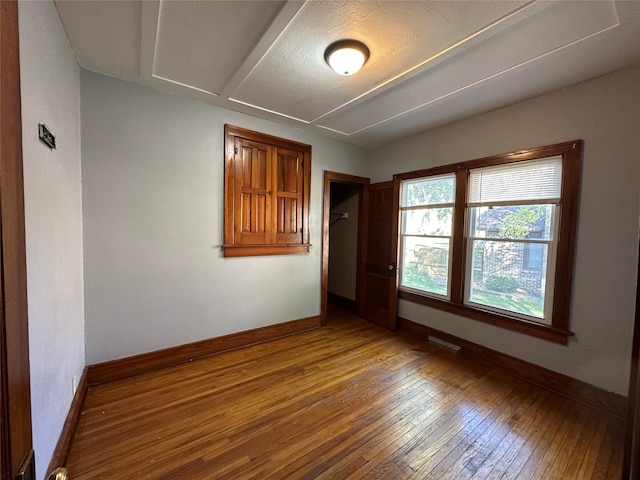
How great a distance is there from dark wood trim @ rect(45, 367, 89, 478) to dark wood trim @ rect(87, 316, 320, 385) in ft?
0.56

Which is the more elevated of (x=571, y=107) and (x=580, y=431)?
(x=571, y=107)

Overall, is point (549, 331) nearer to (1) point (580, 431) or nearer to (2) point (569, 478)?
(1) point (580, 431)

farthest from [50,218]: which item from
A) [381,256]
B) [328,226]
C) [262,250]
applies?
[381,256]

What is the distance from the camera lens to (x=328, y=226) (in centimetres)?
388

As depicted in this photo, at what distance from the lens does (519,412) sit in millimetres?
2096

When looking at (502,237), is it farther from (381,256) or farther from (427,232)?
(381,256)

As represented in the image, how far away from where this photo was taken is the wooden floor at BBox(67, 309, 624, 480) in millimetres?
1572

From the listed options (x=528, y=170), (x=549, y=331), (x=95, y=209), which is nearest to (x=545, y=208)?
(x=528, y=170)

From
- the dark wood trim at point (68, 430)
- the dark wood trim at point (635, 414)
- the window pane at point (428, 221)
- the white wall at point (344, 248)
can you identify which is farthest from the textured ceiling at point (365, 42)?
the dark wood trim at point (68, 430)

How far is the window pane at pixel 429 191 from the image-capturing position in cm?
325

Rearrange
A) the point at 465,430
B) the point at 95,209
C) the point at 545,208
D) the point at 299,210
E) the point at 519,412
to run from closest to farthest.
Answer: the point at 465,430 < the point at 519,412 < the point at 95,209 < the point at 545,208 < the point at 299,210

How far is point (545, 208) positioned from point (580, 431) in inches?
71.8

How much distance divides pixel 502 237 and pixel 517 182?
578 millimetres

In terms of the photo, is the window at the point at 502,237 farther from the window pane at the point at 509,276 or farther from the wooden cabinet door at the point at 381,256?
the wooden cabinet door at the point at 381,256
